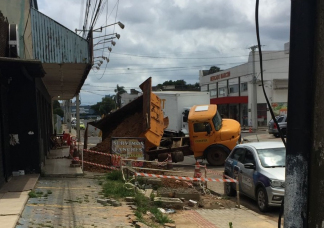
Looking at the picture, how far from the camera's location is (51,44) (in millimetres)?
11383

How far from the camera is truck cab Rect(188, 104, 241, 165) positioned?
1755 centimetres

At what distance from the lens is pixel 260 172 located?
358 inches

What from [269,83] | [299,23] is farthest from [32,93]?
[269,83]

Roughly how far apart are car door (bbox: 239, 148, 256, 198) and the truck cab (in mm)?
7131

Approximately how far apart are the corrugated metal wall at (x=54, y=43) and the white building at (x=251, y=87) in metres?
33.4

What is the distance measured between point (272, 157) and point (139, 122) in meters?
6.89

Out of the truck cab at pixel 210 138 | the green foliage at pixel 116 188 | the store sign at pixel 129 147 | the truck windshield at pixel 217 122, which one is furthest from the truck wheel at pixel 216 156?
the green foliage at pixel 116 188

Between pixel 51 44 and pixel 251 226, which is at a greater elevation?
pixel 51 44

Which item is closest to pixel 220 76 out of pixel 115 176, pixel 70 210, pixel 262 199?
pixel 115 176

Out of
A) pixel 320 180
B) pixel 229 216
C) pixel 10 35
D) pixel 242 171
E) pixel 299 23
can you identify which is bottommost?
pixel 229 216

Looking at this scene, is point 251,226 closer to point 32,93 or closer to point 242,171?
point 242,171

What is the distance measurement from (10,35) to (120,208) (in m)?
5.25

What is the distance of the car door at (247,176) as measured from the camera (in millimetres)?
9508

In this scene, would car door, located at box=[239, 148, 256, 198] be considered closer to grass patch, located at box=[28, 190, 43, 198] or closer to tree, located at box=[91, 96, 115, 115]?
grass patch, located at box=[28, 190, 43, 198]
